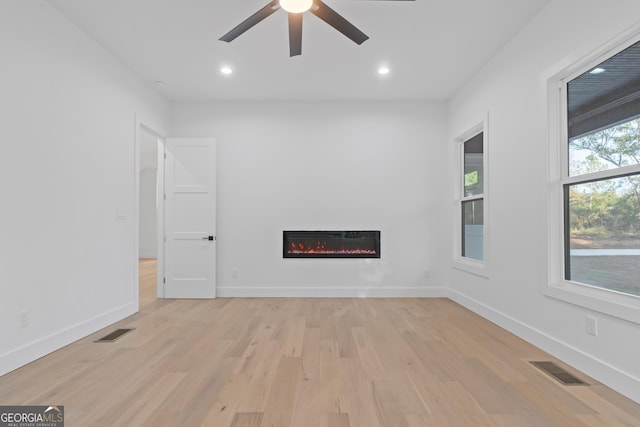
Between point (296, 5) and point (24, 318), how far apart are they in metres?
2.97

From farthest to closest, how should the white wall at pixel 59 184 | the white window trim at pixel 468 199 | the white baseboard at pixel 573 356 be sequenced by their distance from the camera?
the white window trim at pixel 468 199 → the white wall at pixel 59 184 → the white baseboard at pixel 573 356

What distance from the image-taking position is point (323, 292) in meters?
4.77

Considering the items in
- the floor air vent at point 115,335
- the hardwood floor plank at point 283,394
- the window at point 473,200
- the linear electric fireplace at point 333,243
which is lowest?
the floor air vent at point 115,335

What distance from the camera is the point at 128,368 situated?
240cm

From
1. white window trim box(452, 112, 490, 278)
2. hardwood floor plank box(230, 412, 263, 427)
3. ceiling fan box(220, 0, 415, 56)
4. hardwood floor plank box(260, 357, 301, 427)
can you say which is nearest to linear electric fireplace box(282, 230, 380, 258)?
white window trim box(452, 112, 490, 278)

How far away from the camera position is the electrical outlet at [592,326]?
7.38ft

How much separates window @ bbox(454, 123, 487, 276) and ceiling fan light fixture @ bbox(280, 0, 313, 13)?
2.52 metres

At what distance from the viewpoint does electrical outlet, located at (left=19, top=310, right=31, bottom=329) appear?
2438mm

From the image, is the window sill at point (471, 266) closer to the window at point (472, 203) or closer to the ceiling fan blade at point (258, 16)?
the window at point (472, 203)

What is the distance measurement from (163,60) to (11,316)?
9.06 ft

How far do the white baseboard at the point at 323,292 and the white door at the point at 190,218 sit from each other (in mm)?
328

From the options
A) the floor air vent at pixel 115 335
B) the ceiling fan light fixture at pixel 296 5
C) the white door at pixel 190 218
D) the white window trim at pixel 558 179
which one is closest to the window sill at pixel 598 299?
the white window trim at pixel 558 179

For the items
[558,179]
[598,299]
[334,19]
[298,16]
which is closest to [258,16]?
[298,16]

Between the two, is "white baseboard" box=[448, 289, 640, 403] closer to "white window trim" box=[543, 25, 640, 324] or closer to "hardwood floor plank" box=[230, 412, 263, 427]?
"white window trim" box=[543, 25, 640, 324]
